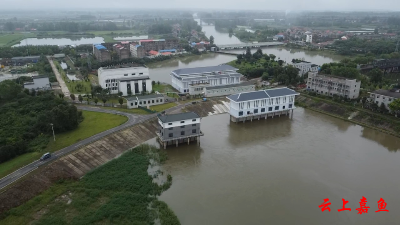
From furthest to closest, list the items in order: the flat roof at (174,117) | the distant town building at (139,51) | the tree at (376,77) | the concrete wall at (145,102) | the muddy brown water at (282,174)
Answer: the distant town building at (139,51) → the tree at (376,77) → the concrete wall at (145,102) → the flat roof at (174,117) → the muddy brown water at (282,174)

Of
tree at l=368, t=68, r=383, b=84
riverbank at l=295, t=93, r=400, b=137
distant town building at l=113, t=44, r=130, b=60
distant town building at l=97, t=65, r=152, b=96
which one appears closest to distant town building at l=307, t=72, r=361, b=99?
riverbank at l=295, t=93, r=400, b=137

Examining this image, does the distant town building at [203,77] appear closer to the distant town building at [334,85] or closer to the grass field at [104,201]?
the distant town building at [334,85]

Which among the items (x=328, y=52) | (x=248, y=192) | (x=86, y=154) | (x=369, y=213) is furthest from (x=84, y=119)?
(x=328, y=52)

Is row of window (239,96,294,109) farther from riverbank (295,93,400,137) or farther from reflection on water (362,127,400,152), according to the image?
reflection on water (362,127,400,152)

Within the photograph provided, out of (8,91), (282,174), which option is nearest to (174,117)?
(282,174)

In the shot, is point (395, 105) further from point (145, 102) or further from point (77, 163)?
point (77, 163)

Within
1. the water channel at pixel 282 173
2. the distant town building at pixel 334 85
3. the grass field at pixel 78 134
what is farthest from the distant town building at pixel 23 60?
the distant town building at pixel 334 85
